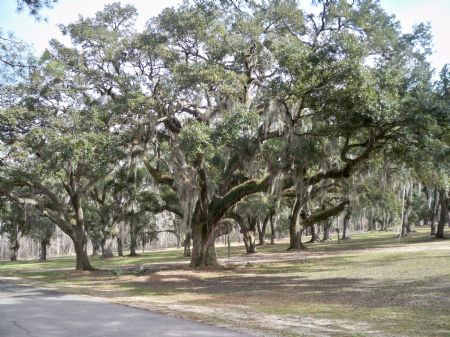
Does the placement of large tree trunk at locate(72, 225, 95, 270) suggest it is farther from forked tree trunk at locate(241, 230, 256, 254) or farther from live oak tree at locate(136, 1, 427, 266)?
forked tree trunk at locate(241, 230, 256, 254)

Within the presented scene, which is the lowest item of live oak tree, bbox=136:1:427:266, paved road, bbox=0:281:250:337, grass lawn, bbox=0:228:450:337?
grass lawn, bbox=0:228:450:337

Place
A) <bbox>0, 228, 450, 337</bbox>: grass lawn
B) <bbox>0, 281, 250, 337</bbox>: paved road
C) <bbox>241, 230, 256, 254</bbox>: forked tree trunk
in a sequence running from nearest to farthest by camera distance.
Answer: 1. <bbox>0, 281, 250, 337</bbox>: paved road
2. <bbox>0, 228, 450, 337</bbox>: grass lawn
3. <bbox>241, 230, 256, 254</bbox>: forked tree trunk

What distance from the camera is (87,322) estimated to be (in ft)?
29.5

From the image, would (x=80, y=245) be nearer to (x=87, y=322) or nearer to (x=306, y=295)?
(x=306, y=295)

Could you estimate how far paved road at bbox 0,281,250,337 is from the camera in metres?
7.79

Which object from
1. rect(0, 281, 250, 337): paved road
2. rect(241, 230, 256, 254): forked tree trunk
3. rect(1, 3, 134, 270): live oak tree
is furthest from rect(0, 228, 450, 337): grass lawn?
rect(241, 230, 256, 254): forked tree trunk

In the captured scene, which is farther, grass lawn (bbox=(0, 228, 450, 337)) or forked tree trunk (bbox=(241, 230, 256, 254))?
forked tree trunk (bbox=(241, 230, 256, 254))

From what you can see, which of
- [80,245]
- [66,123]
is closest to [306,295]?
[66,123]

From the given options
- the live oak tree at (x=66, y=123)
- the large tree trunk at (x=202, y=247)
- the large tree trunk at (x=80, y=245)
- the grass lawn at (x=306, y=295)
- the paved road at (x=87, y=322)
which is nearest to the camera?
the paved road at (x=87, y=322)

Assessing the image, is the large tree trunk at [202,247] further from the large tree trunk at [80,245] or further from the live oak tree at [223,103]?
the large tree trunk at [80,245]

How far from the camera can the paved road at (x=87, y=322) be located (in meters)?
7.79

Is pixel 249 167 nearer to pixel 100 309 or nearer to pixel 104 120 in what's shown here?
pixel 104 120

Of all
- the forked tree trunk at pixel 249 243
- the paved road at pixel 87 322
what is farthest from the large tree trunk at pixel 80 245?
the forked tree trunk at pixel 249 243

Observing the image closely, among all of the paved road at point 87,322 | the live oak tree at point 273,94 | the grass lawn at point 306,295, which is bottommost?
the grass lawn at point 306,295
